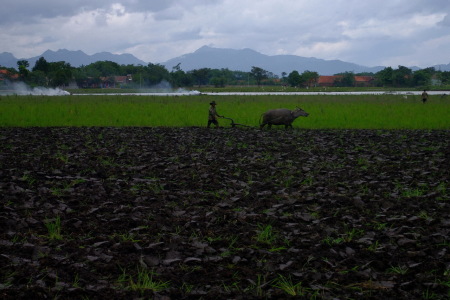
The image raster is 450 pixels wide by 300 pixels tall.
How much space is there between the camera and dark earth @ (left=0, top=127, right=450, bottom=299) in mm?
4207

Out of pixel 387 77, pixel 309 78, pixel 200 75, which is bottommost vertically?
pixel 387 77

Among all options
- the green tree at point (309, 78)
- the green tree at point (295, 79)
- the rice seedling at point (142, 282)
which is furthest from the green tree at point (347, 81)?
the rice seedling at point (142, 282)

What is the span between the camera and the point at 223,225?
5.98 m

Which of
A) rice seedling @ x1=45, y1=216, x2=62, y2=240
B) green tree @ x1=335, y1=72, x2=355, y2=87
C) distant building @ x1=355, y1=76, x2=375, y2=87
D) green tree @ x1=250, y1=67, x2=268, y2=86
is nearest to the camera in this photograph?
rice seedling @ x1=45, y1=216, x2=62, y2=240

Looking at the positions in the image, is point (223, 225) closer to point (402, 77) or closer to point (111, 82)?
point (402, 77)

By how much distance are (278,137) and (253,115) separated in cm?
723

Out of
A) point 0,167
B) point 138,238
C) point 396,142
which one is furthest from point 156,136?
point 138,238

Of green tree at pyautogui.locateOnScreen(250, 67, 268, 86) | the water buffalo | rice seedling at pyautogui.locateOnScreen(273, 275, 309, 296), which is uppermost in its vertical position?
green tree at pyautogui.locateOnScreen(250, 67, 268, 86)

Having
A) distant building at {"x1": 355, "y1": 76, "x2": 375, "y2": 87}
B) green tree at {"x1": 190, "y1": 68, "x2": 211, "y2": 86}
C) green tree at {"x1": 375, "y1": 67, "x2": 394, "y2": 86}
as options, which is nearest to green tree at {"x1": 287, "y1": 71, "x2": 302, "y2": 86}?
distant building at {"x1": 355, "y1": 76, "x2": 375, "y2": 87}

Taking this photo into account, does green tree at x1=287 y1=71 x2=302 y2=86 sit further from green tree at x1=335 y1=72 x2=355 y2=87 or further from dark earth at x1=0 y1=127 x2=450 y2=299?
dark earth at x1=0 y1=127 x2=450 y2=299

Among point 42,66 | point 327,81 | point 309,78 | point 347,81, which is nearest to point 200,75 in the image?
point 309,78

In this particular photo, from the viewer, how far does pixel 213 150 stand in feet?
40.2

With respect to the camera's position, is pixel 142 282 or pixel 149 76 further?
pixel 149 76

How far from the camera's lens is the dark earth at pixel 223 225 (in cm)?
421
